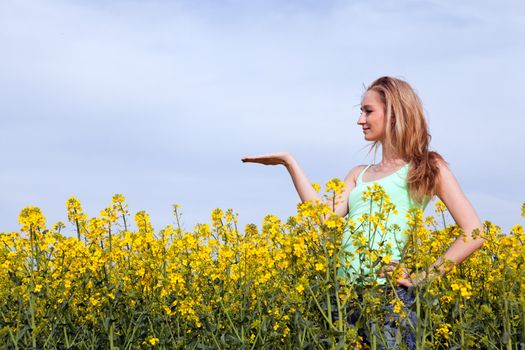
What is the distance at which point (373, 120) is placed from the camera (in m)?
4.14

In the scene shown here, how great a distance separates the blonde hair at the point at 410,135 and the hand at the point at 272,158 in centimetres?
56

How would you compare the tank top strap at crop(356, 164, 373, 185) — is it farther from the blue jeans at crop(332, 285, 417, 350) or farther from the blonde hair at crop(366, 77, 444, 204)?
the blue jeans at crop(332, 285, 417, 350)

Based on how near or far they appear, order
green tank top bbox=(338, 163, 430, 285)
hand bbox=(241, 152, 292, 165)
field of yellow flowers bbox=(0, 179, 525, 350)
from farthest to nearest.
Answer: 1. hand bbox=(241, 152, 292, 165)
2. green tank top bbox=(338, 163, 430, 285)
3. field of yellow flowers bbox=(0, 179, 525, 350)

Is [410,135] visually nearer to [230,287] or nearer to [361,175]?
[361,175]

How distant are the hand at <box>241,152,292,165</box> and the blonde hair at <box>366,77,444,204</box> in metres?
0.56

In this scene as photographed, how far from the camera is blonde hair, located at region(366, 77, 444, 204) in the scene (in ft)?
12.6

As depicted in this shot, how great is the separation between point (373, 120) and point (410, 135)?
0.23 metres

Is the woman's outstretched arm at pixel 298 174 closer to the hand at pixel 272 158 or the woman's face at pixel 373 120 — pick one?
the hand at pixel 272 158

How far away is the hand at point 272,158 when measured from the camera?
4270 millimetres

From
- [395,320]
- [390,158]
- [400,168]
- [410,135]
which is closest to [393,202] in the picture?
[400,168]

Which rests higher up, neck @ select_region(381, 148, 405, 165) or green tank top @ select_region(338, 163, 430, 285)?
neck @ select_region(381, 148, 405, 165)

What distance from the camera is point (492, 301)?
175 inches

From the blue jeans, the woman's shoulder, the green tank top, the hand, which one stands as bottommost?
the blue jeans

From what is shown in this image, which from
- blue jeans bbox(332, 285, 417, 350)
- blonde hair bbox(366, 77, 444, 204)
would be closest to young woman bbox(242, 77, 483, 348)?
blonde hair bbox(366, 77, 444, 204)
